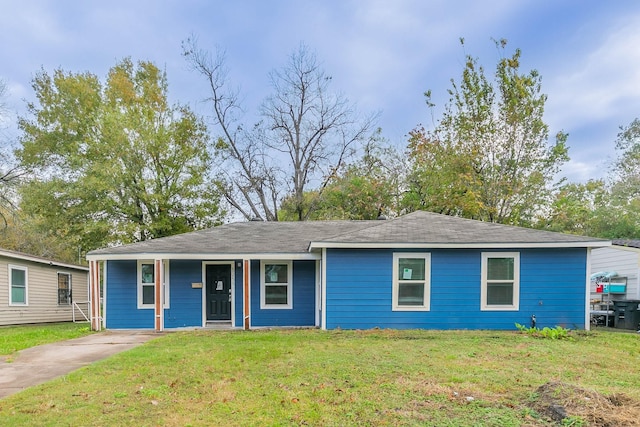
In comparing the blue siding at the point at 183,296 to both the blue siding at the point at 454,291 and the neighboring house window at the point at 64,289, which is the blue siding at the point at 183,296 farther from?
the neighboring house window at the point at 64,289

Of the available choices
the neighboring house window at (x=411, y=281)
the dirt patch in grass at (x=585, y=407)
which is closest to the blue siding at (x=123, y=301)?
the neighboring house window at (x=411, y=281)

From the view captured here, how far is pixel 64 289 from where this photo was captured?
16109mm

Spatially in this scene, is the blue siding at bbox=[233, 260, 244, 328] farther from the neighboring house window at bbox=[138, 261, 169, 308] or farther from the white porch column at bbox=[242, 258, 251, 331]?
the neighboring house window at bbox=[138, 261, 169, 308]

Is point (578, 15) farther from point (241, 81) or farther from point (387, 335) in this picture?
point (241, 81)

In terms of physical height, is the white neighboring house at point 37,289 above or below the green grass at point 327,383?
below

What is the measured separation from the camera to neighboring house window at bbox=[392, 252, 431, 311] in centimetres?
975

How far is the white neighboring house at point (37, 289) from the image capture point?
41.8 ft

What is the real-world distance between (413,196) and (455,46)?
7.63 meters

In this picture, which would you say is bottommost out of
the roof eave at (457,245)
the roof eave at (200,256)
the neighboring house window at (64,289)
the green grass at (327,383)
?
the neighboring house window at (64,289)

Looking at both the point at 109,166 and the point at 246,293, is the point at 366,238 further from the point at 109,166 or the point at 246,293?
the point at 109,166

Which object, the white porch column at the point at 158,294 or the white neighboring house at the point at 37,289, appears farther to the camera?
the white neighboring house at the point at 37,289

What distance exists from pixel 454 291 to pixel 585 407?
6255 millimetres

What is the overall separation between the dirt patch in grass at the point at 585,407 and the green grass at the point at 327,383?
144 mm

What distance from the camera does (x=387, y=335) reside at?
342 inches
